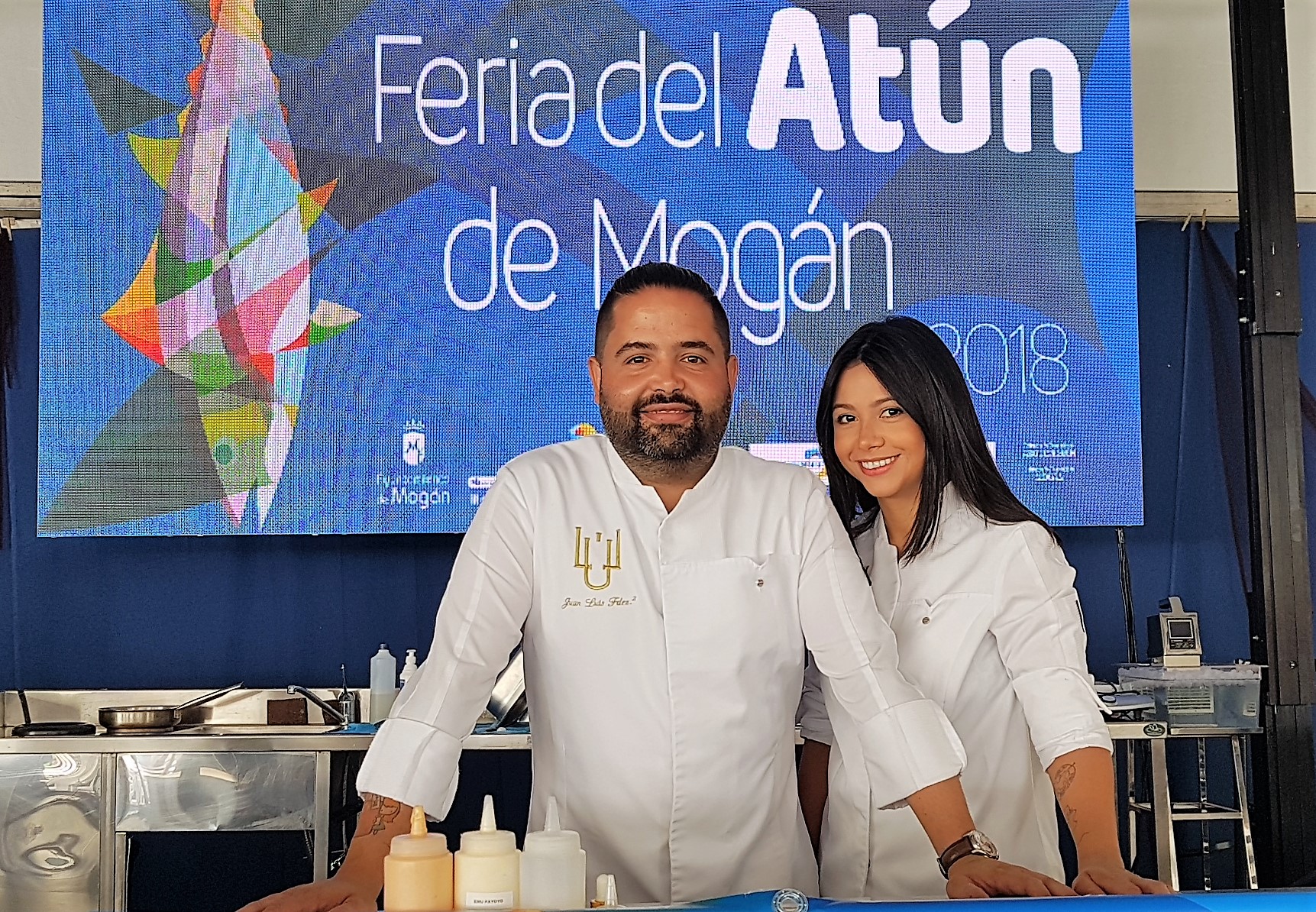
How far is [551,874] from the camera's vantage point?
1.24 metres

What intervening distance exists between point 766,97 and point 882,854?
7.57 ft

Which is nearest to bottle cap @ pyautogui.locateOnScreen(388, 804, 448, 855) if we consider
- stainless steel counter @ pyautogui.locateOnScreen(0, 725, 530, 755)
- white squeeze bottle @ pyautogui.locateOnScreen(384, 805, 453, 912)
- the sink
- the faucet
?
white squeeze bottle @ pyautogui.locateOnScreen(384, 805, 453, 912)

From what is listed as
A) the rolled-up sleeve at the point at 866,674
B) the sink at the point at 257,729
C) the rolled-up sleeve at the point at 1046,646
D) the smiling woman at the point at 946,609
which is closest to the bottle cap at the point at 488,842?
the rolled-up sleeve at the point at 866,674

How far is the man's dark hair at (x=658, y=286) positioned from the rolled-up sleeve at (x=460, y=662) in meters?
0.25

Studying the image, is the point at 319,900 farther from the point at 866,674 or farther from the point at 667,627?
the point at 866,674

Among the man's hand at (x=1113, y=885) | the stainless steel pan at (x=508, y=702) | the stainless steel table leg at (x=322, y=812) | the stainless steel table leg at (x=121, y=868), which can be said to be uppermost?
the stainless steel pan at (x=508, y=702)

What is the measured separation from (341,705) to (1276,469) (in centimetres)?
250

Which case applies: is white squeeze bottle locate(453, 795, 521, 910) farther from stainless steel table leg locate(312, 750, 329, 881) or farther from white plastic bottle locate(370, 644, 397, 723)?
white plastic bottle locate(370, 644, 397, 723)

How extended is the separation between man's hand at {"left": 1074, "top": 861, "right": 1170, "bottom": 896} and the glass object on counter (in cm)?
259

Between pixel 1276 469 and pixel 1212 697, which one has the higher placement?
pixel 1276 469

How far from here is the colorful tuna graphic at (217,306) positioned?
142 inches

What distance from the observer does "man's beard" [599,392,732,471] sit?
6.00 feet

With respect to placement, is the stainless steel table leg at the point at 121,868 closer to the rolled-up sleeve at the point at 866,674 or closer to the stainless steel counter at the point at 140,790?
the stainless steel counter at the point at 140,790

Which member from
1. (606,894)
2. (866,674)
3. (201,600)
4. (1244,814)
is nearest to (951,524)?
(866,674)
